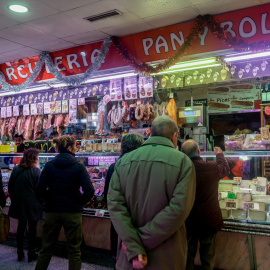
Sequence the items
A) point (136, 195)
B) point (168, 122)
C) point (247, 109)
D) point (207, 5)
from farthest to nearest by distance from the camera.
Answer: point (247, 109) → point (207, 5) → point (168, 122) → point (136, 195)

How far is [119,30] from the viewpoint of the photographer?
5418 millimetres

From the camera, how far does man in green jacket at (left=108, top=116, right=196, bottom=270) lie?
7.85 ft

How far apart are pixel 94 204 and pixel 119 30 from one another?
3144 mm

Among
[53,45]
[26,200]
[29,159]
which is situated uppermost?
[53,45]

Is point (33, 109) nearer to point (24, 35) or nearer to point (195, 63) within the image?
point (24, 35)

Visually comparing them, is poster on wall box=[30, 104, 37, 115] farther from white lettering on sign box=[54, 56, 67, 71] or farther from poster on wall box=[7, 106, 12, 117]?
white lettering on sign box=[54, 56, 67, 71]

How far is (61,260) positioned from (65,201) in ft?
5.31

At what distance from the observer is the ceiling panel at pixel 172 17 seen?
4.67m

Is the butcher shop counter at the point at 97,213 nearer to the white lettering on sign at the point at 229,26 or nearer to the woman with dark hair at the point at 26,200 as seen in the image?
the woman with dark hair at the point at 26,200

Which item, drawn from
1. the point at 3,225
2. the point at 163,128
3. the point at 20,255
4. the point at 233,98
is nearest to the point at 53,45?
the point at 3,225

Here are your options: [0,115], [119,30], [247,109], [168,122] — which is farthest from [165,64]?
[0,115]

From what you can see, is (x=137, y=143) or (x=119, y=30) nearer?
(x=137, y=143)

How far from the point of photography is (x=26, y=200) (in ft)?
16.7

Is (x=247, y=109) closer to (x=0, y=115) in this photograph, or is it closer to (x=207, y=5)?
(x=207, y=5)
